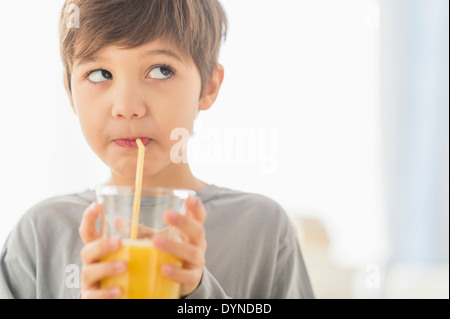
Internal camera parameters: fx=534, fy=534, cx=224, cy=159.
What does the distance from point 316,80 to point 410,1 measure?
0.45 m

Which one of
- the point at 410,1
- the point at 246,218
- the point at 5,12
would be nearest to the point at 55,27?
the point at 5,12

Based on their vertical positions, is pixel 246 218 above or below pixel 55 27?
below

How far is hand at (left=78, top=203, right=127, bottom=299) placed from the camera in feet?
1.45

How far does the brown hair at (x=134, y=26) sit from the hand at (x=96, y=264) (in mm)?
244

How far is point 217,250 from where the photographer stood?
0.68 metres

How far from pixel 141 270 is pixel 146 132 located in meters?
0.25

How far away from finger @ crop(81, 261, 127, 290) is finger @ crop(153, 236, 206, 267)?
3cm

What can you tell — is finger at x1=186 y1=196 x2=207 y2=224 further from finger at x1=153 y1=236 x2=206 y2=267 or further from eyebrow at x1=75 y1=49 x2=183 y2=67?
eyebrow at x1=75 y1=49 x2=183 y2=67

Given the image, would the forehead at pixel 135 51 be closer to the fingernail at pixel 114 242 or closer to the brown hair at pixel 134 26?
the brown hair at pixel 134 26

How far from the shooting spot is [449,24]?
43.8 inches

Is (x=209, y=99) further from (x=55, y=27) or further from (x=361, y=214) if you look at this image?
(x=361, y=214)

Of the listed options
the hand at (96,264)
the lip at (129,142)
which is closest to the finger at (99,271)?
the hand at (96,264)
